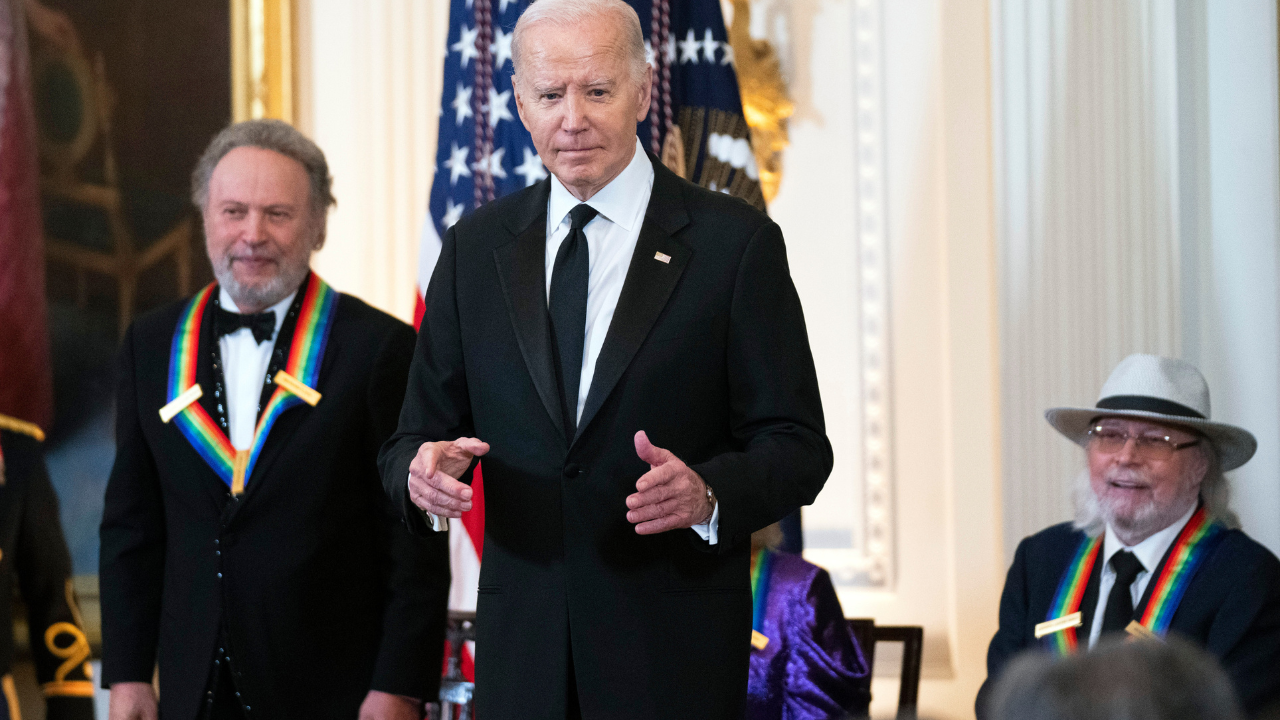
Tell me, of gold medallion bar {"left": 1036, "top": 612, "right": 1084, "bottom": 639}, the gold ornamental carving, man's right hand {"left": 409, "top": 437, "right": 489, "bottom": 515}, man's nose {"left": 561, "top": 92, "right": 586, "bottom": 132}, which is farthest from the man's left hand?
the gold ornamental carving

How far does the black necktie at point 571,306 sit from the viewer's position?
1784 mm

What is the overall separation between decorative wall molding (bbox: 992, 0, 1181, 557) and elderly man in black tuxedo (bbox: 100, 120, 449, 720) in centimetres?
215

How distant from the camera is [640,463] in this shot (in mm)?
1766

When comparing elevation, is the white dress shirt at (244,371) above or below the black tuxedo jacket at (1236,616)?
above

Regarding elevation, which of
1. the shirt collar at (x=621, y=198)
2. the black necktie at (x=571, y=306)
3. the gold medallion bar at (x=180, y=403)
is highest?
the shirt collar at (x=621, y=198)

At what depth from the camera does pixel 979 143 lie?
13.7 ft

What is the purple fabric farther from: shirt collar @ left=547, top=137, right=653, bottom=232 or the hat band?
shirt collar @ left=547, top=137, right=653, bottom=232

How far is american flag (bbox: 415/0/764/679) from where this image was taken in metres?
3.77

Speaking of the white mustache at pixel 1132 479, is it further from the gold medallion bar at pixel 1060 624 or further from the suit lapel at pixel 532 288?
the suit lapel at pixel 532 288

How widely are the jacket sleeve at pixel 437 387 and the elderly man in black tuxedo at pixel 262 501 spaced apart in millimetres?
590

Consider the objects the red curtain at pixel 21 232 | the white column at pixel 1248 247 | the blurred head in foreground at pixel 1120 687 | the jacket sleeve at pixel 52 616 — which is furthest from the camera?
the red curtain at pixel 21 232

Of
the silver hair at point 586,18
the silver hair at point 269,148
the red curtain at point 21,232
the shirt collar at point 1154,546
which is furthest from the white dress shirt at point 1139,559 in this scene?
the red curtain at point 21,232

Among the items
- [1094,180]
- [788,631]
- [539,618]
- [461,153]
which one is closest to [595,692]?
[539,618]

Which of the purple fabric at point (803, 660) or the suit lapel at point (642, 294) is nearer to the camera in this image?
the suit lapel at point (642, 294)
